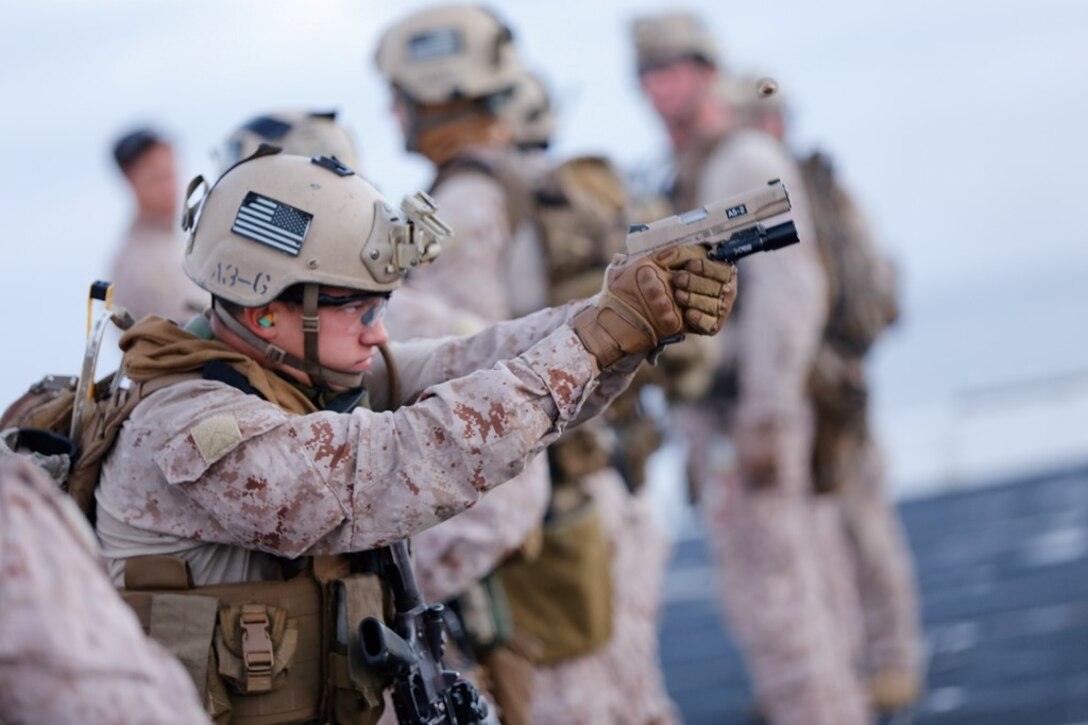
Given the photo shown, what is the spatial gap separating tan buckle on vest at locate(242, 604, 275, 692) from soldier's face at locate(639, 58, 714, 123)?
21.4 ft

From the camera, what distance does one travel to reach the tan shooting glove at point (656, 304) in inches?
161

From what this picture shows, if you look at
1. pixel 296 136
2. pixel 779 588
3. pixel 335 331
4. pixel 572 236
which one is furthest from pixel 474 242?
pixel 779 588

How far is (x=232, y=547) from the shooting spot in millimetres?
4309

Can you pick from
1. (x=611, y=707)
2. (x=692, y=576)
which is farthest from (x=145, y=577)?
(x=692, y=576)

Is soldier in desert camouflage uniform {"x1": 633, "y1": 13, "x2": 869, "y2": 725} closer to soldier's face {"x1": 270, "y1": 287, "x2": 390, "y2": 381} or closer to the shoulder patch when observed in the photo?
soldier's face {"x1": 270, "y1": 287, "x2": 390, "y2": 381}

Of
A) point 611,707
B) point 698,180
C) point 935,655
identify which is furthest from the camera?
point 935,655

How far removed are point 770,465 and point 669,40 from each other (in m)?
2.16

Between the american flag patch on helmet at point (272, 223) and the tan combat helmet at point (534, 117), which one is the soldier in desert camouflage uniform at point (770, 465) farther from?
the american flag patch on helmet at point (272, 223)

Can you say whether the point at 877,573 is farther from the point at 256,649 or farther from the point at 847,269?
the point at 256,649

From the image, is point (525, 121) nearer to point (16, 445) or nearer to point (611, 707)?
point (611, 707)

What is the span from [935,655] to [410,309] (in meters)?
6.22

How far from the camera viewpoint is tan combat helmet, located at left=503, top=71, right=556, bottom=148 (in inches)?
333

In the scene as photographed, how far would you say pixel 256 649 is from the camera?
4215mm

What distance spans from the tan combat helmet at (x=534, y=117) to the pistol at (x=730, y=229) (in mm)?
4058
